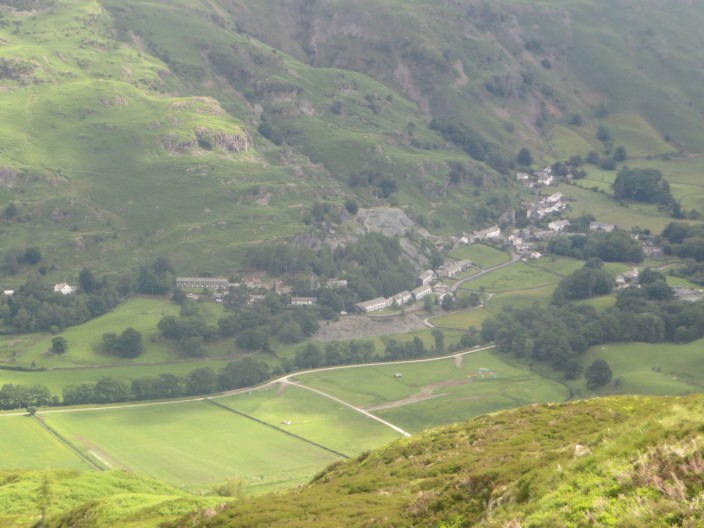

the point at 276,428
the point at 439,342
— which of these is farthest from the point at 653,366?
the point at 276,428

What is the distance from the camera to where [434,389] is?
463ft

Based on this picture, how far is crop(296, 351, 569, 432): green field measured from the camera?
130000 millimetres

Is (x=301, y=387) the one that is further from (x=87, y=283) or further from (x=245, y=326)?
(x=87, y=283)

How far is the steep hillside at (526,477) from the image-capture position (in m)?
28.6

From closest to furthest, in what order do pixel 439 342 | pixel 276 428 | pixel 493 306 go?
pixel 276 428 < pixel 439 342 < pixel 493 306

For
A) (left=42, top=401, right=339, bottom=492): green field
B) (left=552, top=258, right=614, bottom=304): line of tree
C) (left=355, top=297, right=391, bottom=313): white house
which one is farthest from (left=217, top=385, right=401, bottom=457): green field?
(left=552, top=258, right=614, bottom=304): line of tree

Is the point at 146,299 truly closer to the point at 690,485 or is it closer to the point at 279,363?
the point at 279,363

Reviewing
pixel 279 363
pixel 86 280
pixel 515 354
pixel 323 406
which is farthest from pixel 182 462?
pixel 86 280

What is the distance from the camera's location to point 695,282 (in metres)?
197

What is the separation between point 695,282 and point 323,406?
338 feet

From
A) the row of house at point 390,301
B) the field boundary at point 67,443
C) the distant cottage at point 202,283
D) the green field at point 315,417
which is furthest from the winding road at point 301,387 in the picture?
the distant cottage at point 202,283

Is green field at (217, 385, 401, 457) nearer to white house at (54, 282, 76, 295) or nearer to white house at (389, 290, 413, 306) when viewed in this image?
white house at (389, 290, 413, 306)

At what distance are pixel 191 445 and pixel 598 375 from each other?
62.8m

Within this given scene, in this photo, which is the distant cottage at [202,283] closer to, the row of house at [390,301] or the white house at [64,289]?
the white house at [64,289]
